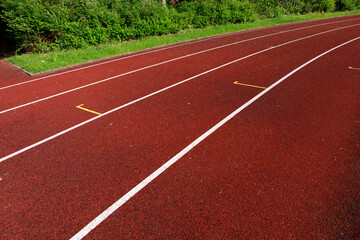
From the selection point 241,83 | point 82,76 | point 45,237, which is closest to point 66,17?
point 82,76

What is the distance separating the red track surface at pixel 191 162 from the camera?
2867 mm

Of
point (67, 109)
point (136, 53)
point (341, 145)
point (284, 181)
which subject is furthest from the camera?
point (136, 53)

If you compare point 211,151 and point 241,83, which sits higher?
point 241,83

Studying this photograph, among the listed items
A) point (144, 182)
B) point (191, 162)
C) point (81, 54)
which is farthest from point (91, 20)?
point (144, 182)

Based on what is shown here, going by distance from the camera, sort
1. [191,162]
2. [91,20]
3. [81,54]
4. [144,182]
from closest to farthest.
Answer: [144,182]
[191,162]
[81,54]
[91,20]

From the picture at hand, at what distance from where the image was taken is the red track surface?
113 inches

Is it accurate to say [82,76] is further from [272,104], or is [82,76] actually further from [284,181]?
[284,181]

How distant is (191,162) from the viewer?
392cm

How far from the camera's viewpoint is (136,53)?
1265 centimetres

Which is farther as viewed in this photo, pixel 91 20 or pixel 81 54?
pixel 91 20

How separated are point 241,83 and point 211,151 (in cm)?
382

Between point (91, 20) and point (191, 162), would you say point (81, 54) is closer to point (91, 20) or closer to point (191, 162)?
point (91, 20)

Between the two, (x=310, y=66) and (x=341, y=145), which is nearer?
(x=341, y=145)

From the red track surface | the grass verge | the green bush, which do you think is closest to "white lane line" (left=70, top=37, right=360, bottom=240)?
the red track surface
